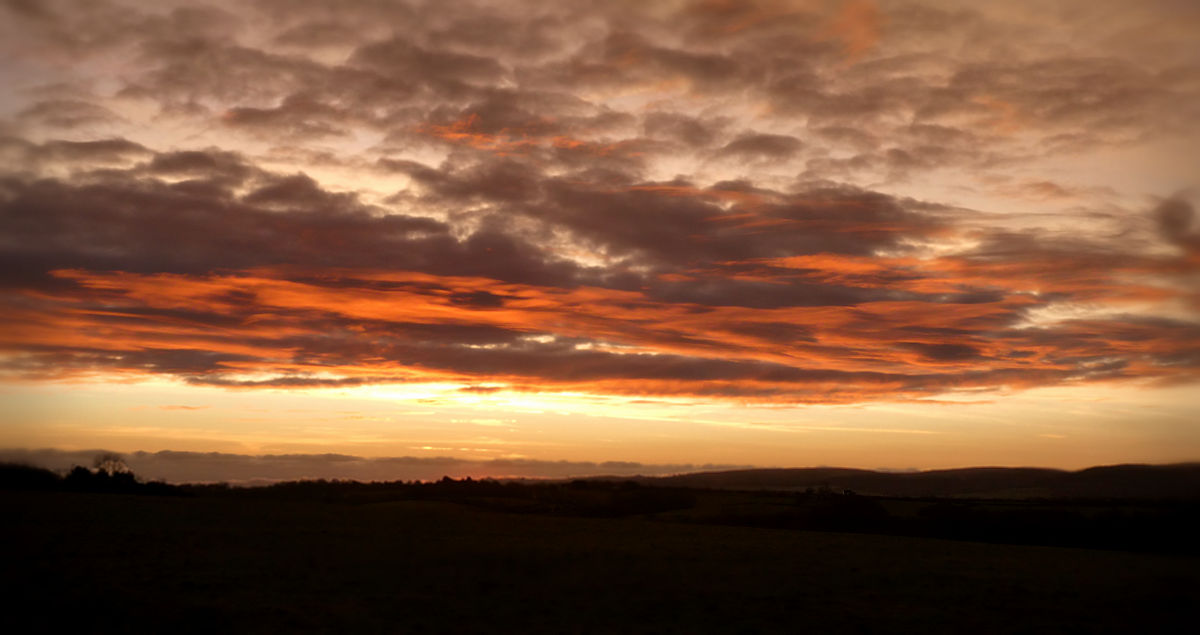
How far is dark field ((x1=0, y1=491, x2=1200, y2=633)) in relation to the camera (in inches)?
789

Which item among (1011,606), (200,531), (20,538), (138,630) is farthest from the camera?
(200,531)

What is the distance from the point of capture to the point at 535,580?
25156mm

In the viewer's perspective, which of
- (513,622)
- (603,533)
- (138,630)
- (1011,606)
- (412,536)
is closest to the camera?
(138,630)

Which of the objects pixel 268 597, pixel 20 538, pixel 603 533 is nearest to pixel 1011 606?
pixel 603 533

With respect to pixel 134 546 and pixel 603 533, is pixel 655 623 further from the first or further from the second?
pixel 134 546

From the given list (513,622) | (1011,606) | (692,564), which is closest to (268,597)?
(513,622)

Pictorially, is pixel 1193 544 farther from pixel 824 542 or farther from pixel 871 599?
pixel 871 599

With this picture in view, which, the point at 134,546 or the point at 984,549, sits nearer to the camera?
the point at 134,546

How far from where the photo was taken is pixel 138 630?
1820cm

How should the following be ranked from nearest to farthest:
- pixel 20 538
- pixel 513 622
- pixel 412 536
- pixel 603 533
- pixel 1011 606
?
1. pixel 513 622
2. pixel 1011 606
3. pixel 20 538
4. pixel 412 536
5. pixel 603 533

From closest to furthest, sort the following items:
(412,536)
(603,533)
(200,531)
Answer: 1. (200,531)
2. (412,536)
3. (603,533)

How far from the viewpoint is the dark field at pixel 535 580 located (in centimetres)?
2005

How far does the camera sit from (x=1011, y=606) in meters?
22.0

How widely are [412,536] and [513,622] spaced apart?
1358cm
